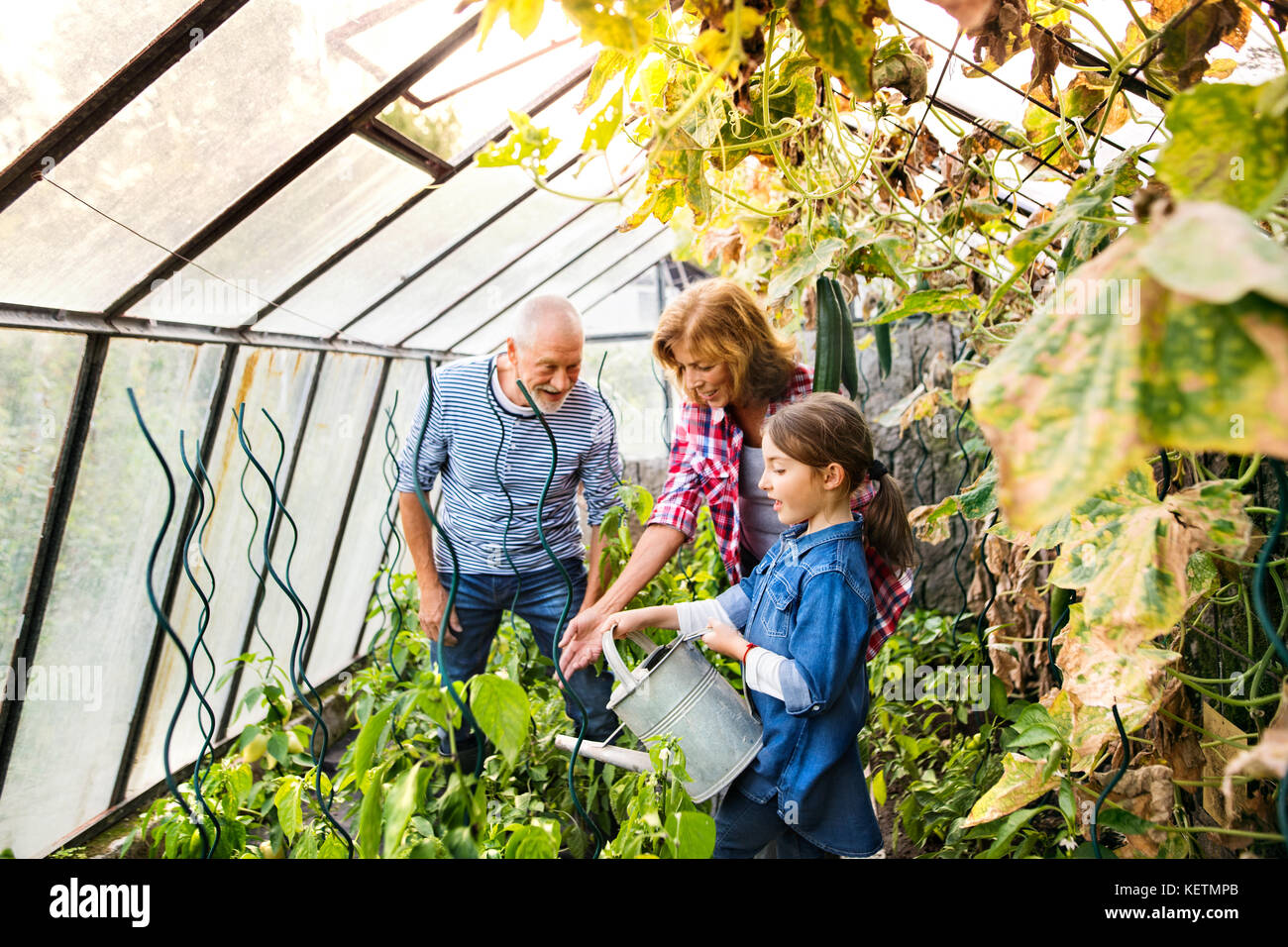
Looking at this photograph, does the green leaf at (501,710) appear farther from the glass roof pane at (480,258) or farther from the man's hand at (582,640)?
the glass roof pane at (480,258)

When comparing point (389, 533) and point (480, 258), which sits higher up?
point (480, 258)

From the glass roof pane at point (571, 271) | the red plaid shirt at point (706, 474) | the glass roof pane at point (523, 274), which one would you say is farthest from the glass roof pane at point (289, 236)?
the glass roof pane at point (571, 271)

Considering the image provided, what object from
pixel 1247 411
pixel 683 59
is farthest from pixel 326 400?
pixel 1247 411

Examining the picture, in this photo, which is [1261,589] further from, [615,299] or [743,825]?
[615,299]

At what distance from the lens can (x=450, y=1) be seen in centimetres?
151

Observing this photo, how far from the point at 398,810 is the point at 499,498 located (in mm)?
1421

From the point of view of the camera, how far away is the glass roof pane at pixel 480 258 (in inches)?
109

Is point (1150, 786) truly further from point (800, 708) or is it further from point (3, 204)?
point (3, 204)

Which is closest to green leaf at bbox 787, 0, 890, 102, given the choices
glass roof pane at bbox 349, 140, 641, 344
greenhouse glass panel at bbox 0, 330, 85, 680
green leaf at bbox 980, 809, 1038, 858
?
green leaf at bbox 980, 809, 1038, 858

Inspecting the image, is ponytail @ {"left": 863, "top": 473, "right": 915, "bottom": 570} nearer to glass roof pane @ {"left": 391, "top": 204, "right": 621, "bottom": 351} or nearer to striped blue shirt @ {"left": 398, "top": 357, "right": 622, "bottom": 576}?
striped blue shirt @ {"left": 398, "top": 357, "right": 622, "bottom": 576}

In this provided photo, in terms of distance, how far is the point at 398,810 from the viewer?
0.71m

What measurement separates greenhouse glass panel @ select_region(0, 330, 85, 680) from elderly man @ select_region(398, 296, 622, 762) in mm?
707

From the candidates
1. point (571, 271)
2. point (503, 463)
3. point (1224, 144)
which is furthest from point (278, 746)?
point (571, 271)
